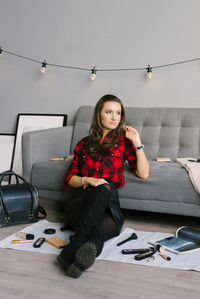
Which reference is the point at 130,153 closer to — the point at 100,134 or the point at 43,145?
the point at 100,134

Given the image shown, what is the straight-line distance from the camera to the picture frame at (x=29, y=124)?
335 cm

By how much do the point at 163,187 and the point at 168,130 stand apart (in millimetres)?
837

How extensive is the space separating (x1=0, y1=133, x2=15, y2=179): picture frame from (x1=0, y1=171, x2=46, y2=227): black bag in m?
1.45

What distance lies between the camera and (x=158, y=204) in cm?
202

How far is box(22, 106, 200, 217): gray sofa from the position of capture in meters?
1.98

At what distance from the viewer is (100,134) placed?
6.45 ft

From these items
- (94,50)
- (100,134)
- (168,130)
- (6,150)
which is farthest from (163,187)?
(6,150)

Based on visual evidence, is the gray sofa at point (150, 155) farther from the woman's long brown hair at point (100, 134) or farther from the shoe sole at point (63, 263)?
the shoe sole at point (63, 263)

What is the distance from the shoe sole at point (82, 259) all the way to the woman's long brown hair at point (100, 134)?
707 millimetres

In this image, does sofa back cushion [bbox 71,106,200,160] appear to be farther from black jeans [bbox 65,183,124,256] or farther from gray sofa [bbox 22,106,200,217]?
black jeans [bbox 65,183,124,256]

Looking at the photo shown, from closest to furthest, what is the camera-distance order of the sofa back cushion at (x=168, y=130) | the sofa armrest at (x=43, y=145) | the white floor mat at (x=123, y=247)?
1. the white floor mat at (x=123, y=247)
2. the sofa armrest at (x=43, y=145)
3. the sofa back cushion at (x=168, y=130)

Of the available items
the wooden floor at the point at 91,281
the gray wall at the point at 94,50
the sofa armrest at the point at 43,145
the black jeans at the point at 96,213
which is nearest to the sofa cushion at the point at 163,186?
the black jeans at the point at 96,213

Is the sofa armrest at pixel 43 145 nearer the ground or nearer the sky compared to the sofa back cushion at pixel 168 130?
nearer the ground

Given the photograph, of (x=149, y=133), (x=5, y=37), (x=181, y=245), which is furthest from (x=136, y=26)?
(x=181, y=245)
